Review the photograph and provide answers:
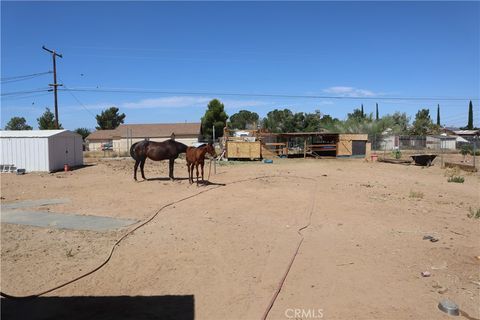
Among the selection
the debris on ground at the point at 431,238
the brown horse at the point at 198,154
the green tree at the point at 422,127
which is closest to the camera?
the debris on ground at the point at 431,238

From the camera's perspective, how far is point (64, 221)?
863 cm

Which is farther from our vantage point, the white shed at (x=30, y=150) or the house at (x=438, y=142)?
the house at (x=438, y=142)

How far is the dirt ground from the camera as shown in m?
5.04

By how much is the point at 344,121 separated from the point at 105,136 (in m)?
43.5

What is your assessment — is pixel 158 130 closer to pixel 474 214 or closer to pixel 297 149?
pixel 297 149

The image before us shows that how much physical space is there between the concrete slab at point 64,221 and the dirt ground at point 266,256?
14.9 inches

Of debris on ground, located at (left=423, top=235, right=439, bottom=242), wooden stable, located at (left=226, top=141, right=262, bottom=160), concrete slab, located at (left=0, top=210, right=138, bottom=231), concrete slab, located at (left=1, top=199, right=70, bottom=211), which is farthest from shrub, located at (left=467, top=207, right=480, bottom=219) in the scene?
wooden stable, located at (left=226, top=141, right=262, bottom=160)

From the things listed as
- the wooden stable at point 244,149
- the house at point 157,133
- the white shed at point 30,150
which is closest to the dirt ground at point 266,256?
the white shed at point 30,150

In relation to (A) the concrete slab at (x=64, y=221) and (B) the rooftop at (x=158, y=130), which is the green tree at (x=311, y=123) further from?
(A) the concrete slab at (x=64, y=221)

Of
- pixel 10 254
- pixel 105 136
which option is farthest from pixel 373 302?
pixel 105 136

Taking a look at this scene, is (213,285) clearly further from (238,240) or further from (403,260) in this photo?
(403,260)

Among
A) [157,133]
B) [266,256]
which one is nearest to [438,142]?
[157,133]

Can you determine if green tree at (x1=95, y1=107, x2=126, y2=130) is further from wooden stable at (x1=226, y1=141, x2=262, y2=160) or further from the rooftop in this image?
wooden stable at (x1=226, y1=141, x2=262, y2=160)

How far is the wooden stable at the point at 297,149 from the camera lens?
30.9 metres
